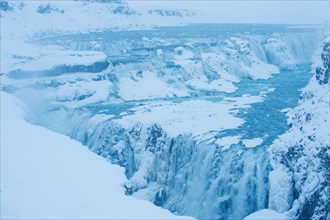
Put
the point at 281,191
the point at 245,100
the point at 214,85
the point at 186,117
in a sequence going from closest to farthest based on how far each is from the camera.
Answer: the point at 281,191 → the point at 186,117 → the point at 245,100 → the point at 214,85

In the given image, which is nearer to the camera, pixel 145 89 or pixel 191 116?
pixel 191 116

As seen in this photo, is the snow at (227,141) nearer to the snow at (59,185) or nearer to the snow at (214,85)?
the snow at (59,185)

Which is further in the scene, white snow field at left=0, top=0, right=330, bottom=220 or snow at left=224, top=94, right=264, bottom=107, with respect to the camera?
snow at left=224, top=94, right=264, bottom=107

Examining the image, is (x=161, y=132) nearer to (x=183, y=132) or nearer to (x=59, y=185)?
(x=183, y=132)

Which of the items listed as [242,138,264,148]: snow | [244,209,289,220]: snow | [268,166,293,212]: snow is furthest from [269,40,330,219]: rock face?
[242,138,264,148]: snow

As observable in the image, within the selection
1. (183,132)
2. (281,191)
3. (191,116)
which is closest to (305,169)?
(281,191)

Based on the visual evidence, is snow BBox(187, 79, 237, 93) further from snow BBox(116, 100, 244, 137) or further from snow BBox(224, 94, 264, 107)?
snow BBox(116, 100, 244, 137)

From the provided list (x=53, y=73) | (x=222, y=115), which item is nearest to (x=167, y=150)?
(x=222, y=115)
